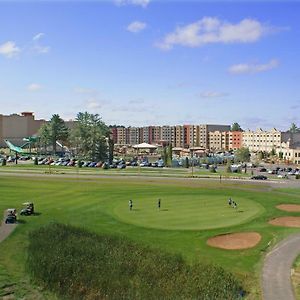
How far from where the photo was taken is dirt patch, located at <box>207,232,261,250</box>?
39094 mm

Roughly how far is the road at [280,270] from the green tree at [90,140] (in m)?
95.1

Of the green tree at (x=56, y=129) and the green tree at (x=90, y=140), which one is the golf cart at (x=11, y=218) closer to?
the green tree at (x=90, y=140)

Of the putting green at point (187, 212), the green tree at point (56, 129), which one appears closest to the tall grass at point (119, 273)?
the putting green at point (187, 212)

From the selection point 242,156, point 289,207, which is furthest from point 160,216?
point 242,156

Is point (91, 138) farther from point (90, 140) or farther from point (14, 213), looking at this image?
point (14, 213)

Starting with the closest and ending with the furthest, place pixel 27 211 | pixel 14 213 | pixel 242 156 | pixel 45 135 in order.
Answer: pixel 14 213, pixel 27 211, pixel 242 156, pixel 45 135

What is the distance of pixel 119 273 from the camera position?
98.9 ft

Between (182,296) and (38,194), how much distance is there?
4448cm

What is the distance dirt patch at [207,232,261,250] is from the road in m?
2.40

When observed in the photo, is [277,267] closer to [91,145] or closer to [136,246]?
[136,246]

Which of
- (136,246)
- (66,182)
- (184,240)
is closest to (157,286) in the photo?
(136,246)

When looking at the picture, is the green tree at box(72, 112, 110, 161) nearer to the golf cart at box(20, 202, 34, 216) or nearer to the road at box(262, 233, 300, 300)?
the golf cart at box(20, 202, 34, 216)

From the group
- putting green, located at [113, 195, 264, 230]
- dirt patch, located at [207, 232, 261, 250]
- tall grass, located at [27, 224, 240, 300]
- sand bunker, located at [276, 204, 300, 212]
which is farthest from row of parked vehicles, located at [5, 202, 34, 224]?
sand bunker, located at [276, 204, 300, 212]

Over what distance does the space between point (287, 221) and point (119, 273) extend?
2504 centimetres
